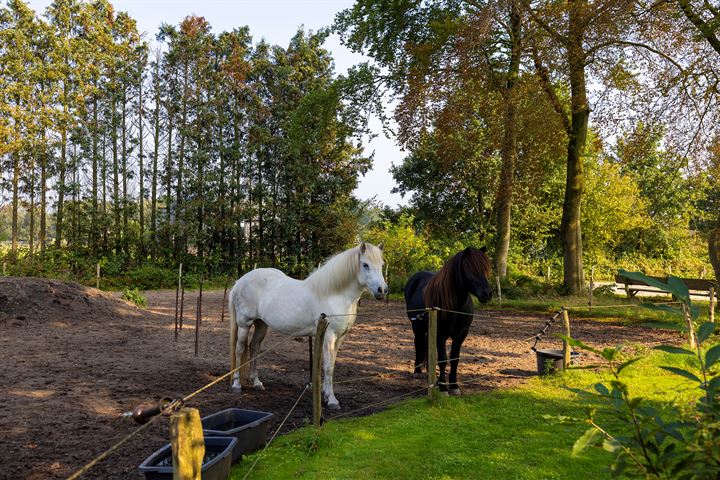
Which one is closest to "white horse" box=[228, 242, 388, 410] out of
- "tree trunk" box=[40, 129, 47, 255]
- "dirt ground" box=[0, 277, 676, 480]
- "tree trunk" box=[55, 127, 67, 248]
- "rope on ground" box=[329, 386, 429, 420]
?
"rope on ground" box=[329, 386, 429, 420]

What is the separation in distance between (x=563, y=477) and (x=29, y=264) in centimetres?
2397

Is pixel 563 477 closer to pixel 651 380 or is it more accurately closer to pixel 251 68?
pixel 651 380

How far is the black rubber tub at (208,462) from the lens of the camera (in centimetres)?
304

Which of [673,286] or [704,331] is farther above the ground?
[673,286]

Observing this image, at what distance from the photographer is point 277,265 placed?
26750 mm

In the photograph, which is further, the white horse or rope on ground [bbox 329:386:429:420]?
the white horse

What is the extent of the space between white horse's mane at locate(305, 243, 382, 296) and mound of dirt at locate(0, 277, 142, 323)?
353 inches

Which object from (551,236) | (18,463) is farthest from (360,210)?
(18,463)

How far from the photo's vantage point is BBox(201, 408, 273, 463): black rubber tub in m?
3.92

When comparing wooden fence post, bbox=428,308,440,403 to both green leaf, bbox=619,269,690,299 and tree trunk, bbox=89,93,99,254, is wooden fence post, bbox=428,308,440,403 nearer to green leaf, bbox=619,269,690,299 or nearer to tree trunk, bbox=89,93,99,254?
green leaf, bbox=619,269,690,299

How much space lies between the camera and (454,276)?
19.7ft

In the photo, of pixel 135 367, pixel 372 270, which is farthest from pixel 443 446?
pixel 135 367

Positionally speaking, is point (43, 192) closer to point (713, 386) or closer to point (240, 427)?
point (240, 427)

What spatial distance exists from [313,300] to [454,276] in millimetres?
1794
